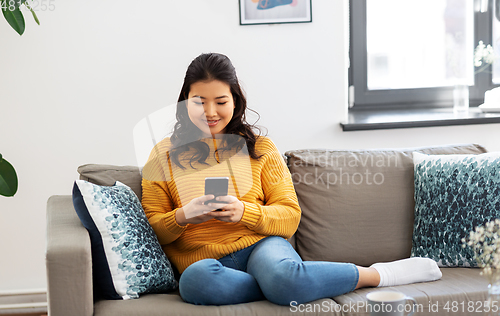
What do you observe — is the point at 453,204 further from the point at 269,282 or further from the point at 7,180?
the point at 7,180

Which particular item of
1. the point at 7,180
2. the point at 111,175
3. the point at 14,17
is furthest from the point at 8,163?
the point at 14,17

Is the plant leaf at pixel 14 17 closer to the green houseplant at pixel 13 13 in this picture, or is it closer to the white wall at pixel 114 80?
the green houseplant at pixel 13 13

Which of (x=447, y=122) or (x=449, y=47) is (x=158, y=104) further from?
(x=449, y=47)

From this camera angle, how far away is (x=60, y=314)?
116 cm

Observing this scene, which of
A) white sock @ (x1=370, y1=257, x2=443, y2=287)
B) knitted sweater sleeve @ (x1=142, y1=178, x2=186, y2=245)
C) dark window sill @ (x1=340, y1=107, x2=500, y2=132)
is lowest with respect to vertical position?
white sock @ (x1=370, y1=257, x2=443, y2=287)

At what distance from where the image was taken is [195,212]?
4.50ft

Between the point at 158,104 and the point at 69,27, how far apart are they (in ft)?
1.61

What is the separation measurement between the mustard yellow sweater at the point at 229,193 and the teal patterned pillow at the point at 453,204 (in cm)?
44

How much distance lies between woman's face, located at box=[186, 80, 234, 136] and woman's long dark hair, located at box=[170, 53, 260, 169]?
23mm

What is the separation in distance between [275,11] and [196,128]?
0.77 metres

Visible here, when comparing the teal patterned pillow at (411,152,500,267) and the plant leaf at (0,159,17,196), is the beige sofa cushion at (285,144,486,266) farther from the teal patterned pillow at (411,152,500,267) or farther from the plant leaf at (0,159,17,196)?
the plant leaf at (0,159,17,196)

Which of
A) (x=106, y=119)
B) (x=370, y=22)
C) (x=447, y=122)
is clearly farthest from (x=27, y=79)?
(x=447, y=122)

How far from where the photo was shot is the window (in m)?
2.42

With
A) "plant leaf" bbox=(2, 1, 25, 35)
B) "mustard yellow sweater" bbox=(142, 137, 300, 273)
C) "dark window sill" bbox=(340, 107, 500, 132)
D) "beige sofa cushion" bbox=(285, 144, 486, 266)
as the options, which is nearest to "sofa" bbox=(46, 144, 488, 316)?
"beige sofa cushion" bbox=(285, 144, 486, 266)
